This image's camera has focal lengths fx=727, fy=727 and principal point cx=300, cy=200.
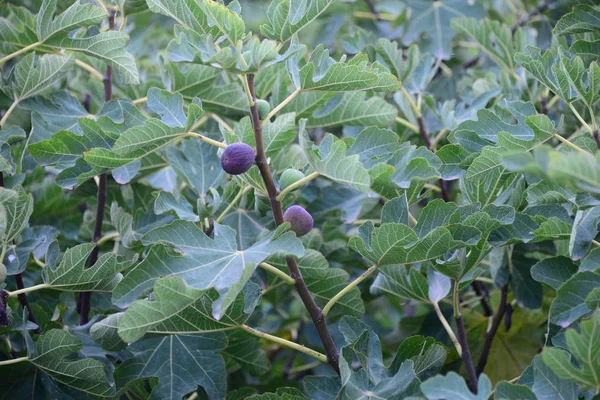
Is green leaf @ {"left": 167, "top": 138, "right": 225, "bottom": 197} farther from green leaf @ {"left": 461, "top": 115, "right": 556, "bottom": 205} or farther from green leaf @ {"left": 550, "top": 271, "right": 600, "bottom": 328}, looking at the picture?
green leaf @ {"left": 550, "top": 271, "right": 600, "bottom": 328}

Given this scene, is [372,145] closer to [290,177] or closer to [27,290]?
[290,177]

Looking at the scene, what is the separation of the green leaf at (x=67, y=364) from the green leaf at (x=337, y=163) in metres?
0.52

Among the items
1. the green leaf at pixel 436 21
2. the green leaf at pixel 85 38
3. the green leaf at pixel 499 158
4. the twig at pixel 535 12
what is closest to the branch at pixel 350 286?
the green leaf at pixel 499 158

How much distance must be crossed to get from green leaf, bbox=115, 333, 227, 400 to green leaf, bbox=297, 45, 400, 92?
19.8 inches

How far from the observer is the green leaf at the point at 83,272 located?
1.22m

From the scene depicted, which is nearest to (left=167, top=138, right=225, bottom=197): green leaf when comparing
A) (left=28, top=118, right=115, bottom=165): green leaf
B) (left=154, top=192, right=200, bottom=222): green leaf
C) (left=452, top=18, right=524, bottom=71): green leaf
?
(left=154, top=192, right=200, bottom=222): green leaf

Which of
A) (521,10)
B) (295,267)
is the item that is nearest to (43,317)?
(295,267)

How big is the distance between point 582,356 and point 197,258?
0.55 m

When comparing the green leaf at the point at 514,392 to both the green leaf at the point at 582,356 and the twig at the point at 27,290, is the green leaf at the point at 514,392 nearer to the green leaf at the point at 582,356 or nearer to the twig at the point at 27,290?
the green leaf at the point at 582,356

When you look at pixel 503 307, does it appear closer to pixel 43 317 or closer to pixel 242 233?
pixel 242 233

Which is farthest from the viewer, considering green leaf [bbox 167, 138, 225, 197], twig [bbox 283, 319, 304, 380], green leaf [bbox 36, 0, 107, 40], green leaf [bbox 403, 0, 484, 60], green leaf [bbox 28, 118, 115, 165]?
green leaf [bbox 403, 0, 484, 60]

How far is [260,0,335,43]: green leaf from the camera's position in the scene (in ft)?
3.59

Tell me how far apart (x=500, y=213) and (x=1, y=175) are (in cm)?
94

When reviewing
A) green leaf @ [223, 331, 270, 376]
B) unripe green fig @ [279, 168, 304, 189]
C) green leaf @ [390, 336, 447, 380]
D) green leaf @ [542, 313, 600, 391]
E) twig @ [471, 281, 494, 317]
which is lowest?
twig @ [471, 281, 494, 317]
